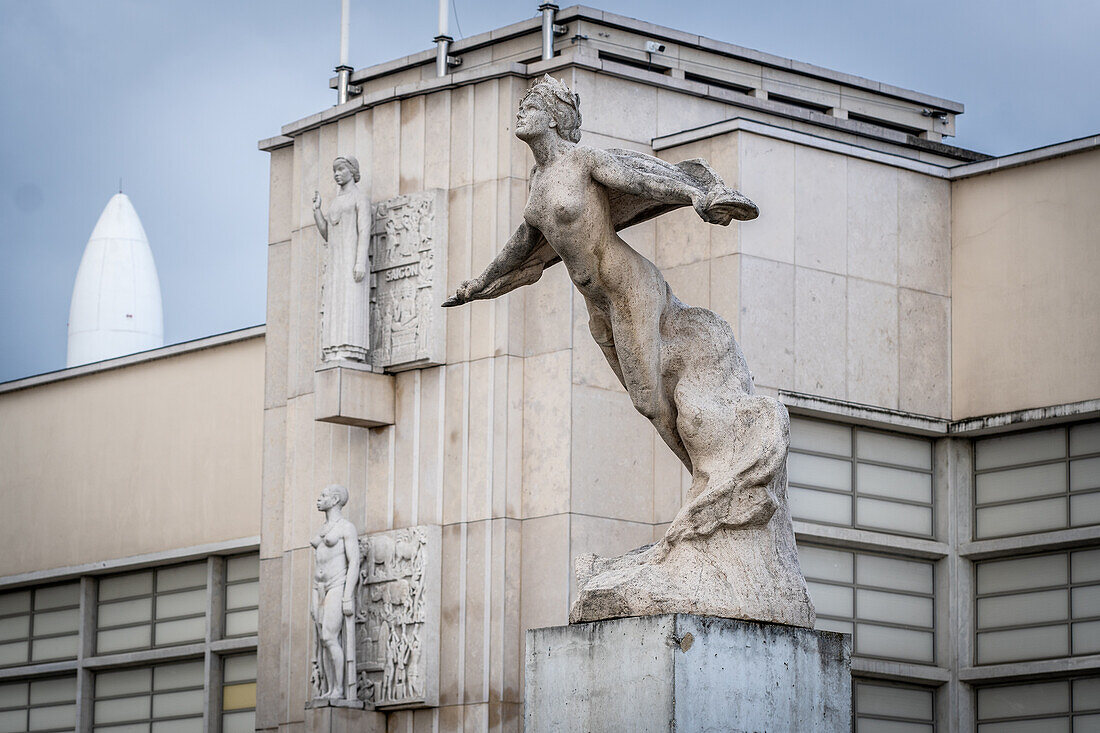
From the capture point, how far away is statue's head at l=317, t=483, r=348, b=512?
710 inches

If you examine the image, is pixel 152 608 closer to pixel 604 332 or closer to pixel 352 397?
pixel 352 397

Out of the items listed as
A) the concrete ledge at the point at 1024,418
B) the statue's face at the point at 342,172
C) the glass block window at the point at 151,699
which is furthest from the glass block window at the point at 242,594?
the concrete ledge at the point at 1024,418

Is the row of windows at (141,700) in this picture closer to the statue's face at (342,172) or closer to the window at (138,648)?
the window at (138,648)

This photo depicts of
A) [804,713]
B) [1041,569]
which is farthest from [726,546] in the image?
[1041,569]

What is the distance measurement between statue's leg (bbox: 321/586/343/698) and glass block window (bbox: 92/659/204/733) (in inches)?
173

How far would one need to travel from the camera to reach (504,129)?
18109mm

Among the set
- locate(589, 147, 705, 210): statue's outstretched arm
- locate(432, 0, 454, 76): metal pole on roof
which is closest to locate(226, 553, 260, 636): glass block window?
locate(432, 0, 454, 76): metal pole on roof

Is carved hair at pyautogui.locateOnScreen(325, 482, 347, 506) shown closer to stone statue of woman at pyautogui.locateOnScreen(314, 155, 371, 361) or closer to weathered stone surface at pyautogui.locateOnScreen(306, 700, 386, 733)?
stone statue of woman at pyautogui.locateOnScreen(314, 155, 371, 361)

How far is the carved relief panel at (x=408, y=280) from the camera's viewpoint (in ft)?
59.9

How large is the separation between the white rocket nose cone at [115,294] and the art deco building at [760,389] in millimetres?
11335

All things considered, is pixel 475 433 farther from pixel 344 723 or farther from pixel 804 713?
pixel 804 713

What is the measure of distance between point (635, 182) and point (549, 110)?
0.65 metres

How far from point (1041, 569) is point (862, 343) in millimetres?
2528

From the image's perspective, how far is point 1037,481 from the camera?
18438 millimetres
